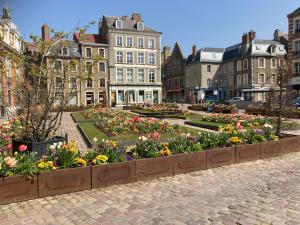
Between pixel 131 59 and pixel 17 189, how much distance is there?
4946cm

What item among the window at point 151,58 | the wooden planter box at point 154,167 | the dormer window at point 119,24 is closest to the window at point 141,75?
the window at point 151,58

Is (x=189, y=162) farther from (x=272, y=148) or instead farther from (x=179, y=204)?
(x=272, y=148)

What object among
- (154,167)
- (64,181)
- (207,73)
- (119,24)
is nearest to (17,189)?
(64,181)

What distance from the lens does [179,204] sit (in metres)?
5.54

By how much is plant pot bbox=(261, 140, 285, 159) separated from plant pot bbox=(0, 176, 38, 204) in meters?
6.64

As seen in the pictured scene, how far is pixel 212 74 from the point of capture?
62062 mm

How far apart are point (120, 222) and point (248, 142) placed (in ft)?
19.3

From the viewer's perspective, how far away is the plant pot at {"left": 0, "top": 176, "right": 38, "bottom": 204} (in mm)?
5434

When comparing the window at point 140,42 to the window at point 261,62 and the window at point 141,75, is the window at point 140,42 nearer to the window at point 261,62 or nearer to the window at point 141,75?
the window at point 141,75

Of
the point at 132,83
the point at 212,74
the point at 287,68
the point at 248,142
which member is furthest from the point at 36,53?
the point at 212,74

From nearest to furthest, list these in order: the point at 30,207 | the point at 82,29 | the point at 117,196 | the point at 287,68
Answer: the point at 30,207
the point at 117,196
the point at 82,29
the point at 287,68

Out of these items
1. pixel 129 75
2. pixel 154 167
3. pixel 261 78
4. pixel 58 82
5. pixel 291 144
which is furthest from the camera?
pixel 129 75

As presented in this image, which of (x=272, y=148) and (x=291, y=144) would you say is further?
(x=291, y=144)

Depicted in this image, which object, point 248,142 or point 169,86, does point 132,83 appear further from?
point 248,142
